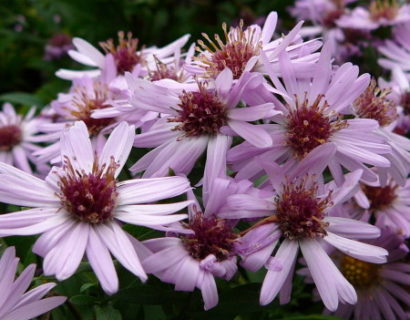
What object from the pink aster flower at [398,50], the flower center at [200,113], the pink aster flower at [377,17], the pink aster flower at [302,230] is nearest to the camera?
the pink aster flower at [302,230]

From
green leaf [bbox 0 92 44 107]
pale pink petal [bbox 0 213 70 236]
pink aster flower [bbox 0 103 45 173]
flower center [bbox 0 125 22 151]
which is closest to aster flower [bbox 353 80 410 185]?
pale pink petal [bbox 0 213 70 236]

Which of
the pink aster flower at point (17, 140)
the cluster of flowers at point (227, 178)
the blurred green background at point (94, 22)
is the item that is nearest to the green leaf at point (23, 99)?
the blurred green background at point (94, 22)

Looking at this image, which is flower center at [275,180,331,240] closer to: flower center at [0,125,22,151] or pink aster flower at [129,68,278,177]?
pink aster flower at [129,68,278,177]

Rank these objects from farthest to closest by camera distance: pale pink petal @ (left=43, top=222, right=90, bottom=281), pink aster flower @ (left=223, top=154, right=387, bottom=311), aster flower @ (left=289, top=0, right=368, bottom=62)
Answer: aster flower @ (left=289, top=0, right=368, bottom=62) → pink aster flower @ (left=223, top=154, right=387, bottom=311) → pale pink petal @ (left=43, top=222, right=90, bottom=281)

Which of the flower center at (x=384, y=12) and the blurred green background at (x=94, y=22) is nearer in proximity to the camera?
the flower center at (x=384, y=12)

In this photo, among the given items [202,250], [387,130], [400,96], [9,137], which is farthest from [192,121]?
[9,137]

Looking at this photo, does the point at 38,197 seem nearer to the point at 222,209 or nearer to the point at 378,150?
the point at 222,209

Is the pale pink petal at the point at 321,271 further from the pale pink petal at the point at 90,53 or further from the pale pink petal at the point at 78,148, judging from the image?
the pale pink petal at the point at 90,53
